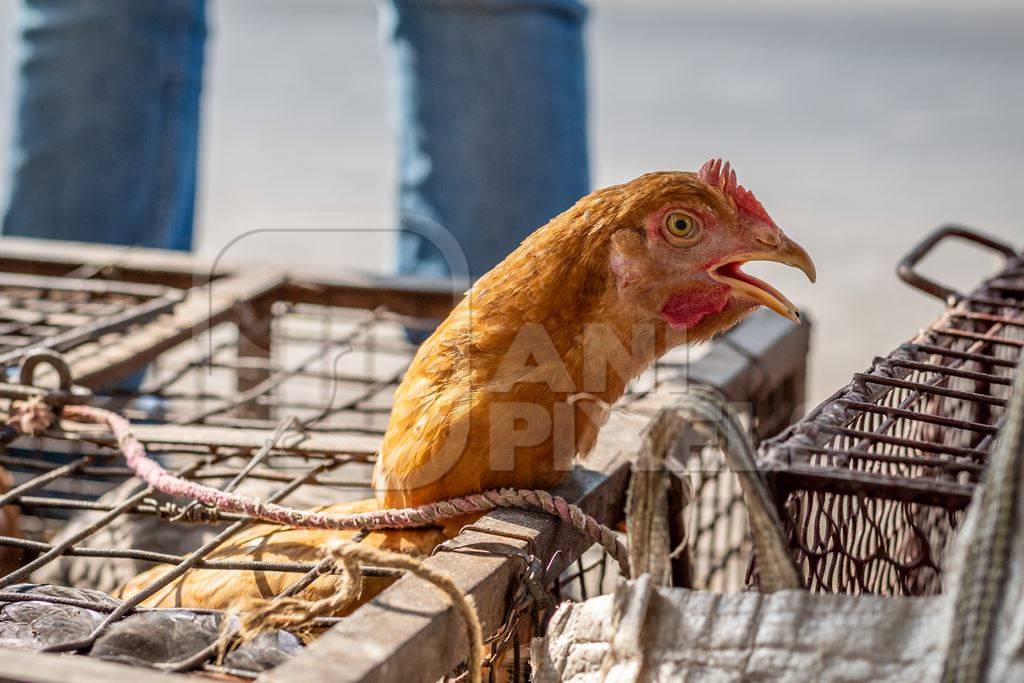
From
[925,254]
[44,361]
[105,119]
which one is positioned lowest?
[44,361]

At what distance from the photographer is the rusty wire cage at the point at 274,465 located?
971 mm

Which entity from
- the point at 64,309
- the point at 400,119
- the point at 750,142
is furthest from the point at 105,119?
the point at 750,142

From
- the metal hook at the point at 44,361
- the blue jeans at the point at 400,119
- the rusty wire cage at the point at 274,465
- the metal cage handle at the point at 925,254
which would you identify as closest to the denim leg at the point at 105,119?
the blue jeans at the point at 400,119

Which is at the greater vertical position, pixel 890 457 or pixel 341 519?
pixel 890 457

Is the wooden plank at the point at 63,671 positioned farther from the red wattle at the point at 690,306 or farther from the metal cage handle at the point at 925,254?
the metal cage handle at the point at 925,254

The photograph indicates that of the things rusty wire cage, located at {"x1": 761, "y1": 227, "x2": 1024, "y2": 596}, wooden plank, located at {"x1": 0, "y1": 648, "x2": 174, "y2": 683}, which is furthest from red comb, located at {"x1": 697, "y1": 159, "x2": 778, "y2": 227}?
wooden plank, located at {"x1": 0, "y1": 648, "x2": 174, "y2": 683}

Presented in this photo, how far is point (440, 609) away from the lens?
34.5 inches

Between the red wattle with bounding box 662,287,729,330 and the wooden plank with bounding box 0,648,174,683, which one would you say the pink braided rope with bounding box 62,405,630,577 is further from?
the wooden plank with bounding box 0,648,174,683

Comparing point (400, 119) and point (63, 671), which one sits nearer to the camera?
point (63, 671)

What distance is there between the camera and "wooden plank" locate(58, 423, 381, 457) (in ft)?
4.79

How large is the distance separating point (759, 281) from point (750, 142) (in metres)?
5.15

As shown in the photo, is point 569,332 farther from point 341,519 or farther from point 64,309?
point 64,309

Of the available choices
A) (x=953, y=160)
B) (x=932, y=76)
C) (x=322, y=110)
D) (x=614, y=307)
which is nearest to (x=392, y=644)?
(x=614, y=307)

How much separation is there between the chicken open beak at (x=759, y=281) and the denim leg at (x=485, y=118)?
1309 mm
